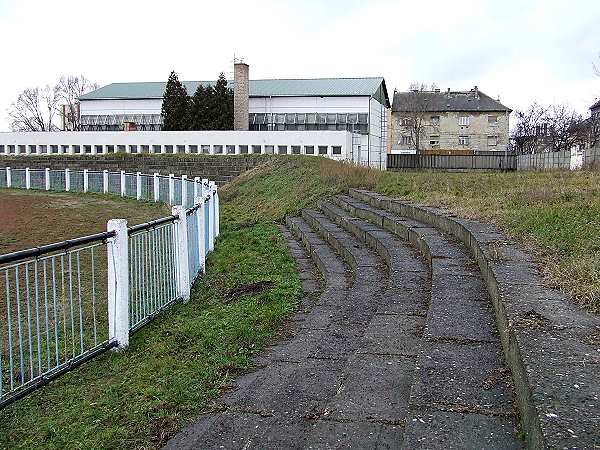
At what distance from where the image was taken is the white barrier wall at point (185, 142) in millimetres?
37469

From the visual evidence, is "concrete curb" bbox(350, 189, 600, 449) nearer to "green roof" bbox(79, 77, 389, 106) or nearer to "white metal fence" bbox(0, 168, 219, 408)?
"white metal fence" bbox(0, 168, 219, 408)

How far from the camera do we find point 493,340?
4312mm

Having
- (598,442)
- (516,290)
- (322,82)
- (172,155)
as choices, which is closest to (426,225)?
(516,290)

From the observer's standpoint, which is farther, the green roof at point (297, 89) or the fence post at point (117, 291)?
the green roof at point (297, 89)

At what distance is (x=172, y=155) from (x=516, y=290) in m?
33.7

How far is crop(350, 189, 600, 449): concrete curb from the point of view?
8.55ft

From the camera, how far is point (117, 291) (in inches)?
223

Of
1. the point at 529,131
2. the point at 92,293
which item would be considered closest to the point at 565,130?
the point at 529,131

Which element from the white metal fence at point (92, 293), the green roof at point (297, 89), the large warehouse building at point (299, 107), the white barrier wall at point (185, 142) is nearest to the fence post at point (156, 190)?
the white barrier wall at point (185, 142)

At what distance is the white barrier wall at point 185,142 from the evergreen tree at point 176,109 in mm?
8129

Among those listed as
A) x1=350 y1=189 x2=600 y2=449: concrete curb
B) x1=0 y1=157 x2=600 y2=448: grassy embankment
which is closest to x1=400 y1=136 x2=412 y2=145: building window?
x1=0 y1=157 x2=600 y2=448: grassy embankment

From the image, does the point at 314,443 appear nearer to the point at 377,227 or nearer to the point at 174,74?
the point at 377,227

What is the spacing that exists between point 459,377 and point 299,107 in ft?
163

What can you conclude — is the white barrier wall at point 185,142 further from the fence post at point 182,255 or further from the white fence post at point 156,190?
Answer: the fence post at point 182,255
